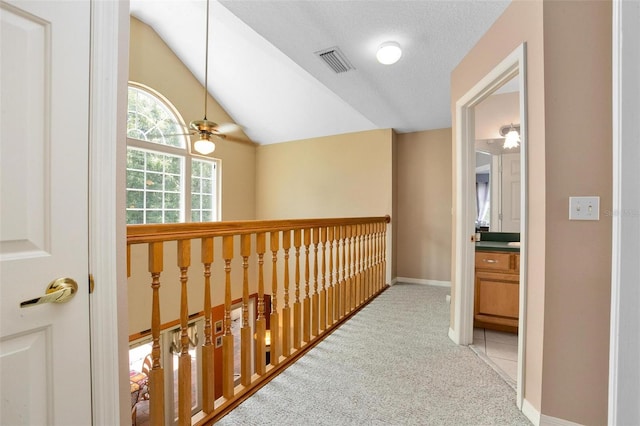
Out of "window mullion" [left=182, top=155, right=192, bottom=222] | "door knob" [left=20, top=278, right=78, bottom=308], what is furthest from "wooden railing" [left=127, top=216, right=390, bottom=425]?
"window mullion" [left=182, top=155, right=192, bottom=222]

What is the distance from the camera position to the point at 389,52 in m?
2.16

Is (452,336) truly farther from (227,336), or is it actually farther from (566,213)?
(227,336)

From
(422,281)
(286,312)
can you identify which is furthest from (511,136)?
(286,312)

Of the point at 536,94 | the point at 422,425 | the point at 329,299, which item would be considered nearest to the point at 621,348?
the point at 422,425

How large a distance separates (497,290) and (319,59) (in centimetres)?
257

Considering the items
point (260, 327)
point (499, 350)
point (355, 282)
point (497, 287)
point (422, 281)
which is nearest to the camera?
point (260, 327)

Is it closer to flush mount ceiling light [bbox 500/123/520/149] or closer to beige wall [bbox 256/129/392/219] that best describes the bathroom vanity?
flush mount ceiling light [bbox 500/123/520/149]

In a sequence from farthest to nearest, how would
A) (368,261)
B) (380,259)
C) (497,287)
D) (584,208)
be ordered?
(380,259) < (368,261) < (497,287) < (584,208)

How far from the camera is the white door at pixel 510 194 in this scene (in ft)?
10.1

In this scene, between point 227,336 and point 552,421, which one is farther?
point 227,336

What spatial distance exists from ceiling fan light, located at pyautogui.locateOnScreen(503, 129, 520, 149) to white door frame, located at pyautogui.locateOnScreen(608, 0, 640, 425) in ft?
7.97

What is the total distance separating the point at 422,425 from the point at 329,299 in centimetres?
118

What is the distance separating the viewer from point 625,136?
0.93 metres

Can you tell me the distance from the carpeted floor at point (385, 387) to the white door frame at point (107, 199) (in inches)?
28.8
